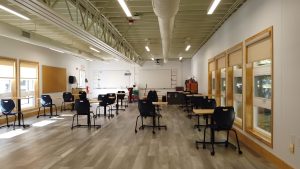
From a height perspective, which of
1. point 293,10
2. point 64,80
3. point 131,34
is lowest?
point 64,80

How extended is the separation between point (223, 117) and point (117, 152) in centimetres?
226

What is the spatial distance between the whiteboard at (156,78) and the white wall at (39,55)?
16.2 feet

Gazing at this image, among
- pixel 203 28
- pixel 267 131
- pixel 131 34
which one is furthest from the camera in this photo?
pixel 131 34

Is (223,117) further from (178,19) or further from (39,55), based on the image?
(39,55)

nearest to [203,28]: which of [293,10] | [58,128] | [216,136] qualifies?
[216,136]

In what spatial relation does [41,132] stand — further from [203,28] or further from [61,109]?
[203,28]

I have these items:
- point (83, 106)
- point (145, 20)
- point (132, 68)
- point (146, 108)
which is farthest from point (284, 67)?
point (132, 68)

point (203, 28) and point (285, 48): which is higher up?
point (203, 28)

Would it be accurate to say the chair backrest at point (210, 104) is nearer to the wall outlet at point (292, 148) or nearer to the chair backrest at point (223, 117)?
the chair backrest at point (223, 117)

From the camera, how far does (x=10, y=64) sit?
9.09 meters

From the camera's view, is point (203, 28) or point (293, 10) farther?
point (203, 28)

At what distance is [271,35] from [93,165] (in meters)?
3.88


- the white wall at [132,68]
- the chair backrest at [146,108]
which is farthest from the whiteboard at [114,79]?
the chair backrest at [146,108]

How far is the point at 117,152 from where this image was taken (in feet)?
15.9
